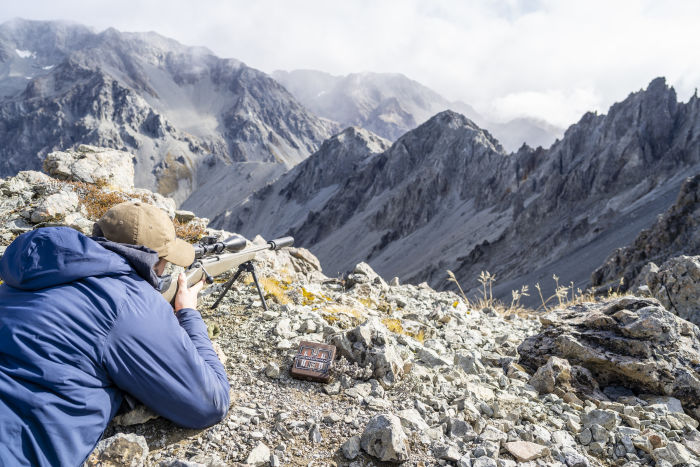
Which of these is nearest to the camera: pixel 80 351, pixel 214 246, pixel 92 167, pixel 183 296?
pixel 80 351

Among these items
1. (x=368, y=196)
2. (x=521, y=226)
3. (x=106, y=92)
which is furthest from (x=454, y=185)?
(x=106, y=92)

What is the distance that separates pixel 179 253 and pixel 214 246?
133 cm

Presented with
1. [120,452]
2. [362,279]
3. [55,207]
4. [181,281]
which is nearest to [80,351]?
[120,452]

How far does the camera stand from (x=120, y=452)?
2.79m

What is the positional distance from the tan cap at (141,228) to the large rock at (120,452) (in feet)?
4.64

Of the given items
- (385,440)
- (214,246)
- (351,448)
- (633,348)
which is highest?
(633,348)

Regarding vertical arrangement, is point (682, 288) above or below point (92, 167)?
above

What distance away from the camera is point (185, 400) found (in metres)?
2.96

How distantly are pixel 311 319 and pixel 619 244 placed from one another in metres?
38.7

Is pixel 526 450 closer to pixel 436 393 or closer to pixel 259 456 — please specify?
pixel 436 393

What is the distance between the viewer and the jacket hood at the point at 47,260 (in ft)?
8.50

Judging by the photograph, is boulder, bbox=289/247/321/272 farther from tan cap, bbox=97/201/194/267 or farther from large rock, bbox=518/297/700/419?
tan cap, bbox=97/201/194/267

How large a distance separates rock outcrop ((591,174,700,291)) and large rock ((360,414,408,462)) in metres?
23.8

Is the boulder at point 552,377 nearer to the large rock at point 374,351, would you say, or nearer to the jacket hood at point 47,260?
the large rock at point 374,351
